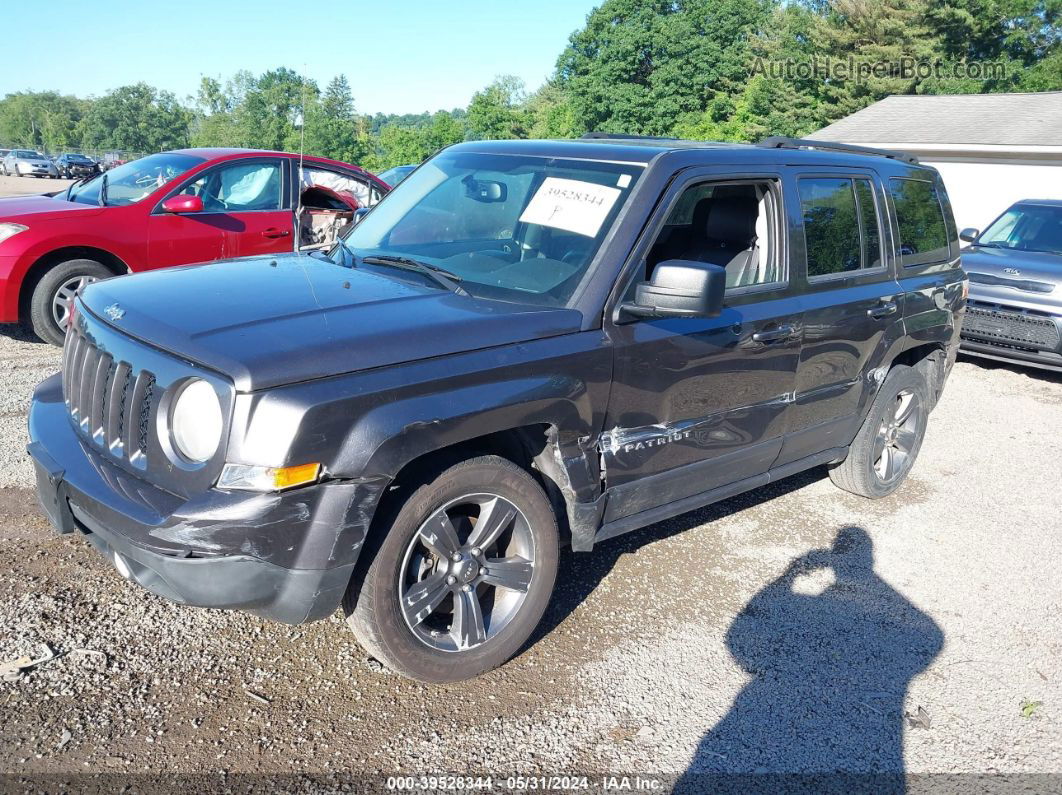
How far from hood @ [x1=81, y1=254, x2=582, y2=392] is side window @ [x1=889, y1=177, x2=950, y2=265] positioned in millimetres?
2688

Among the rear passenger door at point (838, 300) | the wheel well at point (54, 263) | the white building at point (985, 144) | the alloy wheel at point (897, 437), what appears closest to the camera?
the rear passenger door at point (838, 300)

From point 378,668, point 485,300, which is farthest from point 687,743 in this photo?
point 485,300

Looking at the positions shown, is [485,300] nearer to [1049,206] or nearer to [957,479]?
[957,479]

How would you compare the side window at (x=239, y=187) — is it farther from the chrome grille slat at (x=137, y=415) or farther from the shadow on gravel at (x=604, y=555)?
the chrome grille slat at (x=137, y=415)

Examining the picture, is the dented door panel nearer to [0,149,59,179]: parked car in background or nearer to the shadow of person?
the shadow of person

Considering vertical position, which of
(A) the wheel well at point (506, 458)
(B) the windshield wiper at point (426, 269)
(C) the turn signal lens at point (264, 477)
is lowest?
(A) the wheel well at point (506, 458)

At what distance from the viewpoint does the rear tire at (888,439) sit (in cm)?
516

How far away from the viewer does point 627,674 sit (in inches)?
135

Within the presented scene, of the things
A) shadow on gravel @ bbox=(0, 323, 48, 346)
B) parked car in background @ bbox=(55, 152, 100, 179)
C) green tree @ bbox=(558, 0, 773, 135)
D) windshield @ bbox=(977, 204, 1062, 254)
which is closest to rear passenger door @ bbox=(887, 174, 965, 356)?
windshield @ bbox=(977, 204, 1062, 254)

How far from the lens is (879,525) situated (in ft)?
16.7

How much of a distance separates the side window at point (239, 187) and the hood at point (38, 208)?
843 mm

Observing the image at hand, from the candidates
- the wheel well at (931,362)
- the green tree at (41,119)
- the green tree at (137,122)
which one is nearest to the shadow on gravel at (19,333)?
the wheel well at (931,362)

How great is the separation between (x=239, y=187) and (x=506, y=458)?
5.82 meters

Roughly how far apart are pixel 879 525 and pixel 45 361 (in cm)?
626
